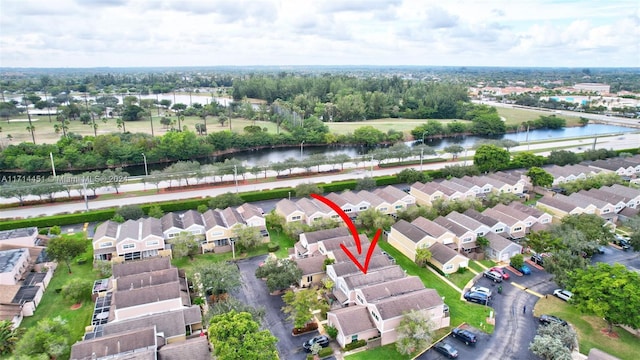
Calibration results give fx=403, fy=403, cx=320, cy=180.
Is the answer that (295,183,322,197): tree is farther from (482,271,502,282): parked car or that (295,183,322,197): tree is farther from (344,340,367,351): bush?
(344,340,367,351): bush

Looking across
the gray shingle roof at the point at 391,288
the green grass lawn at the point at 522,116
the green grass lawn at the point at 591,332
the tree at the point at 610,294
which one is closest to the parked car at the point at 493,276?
the green grass lawn at the point at 591,332

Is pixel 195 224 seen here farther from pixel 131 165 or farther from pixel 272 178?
pixel 131 165

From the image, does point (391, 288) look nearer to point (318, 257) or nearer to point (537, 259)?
point (318, 257)

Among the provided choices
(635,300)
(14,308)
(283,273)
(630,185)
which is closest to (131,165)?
(14,308)

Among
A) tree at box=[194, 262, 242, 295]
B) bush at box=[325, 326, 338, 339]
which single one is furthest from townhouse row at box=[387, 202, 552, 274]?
tree at box=[194, 262, 242, 295]

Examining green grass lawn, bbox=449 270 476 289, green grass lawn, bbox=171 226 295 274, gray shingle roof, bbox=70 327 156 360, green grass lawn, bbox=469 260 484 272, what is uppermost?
gray shingle roof, bbox=70 327 156 360

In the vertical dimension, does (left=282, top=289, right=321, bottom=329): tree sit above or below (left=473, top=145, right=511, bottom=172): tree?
below
